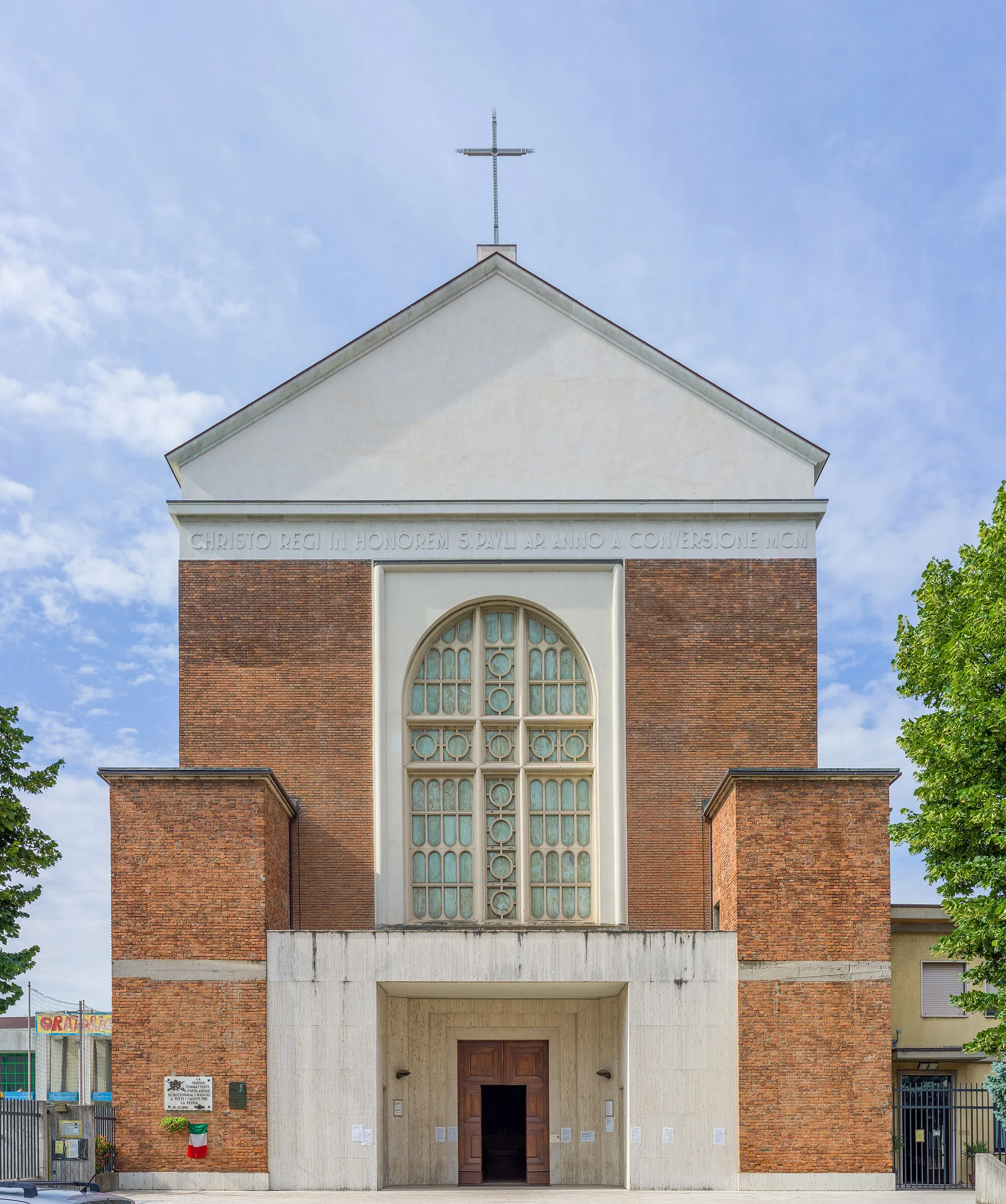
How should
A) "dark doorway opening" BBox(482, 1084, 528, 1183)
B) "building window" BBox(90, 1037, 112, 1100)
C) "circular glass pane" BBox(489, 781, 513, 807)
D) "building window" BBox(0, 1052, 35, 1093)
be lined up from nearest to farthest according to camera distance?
"dark doorway opening" BBox(482, 1084, 528, 1183) → "circular glass pane" BBox(489, 781, 513, 807) → "building window" BBox(90, 1037, 112, 1100) → "building window" BBox(0, 1052, 35, 1093)

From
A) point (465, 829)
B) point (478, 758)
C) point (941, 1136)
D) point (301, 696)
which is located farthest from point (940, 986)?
point (301, 696)

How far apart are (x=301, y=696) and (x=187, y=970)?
20.5 ft

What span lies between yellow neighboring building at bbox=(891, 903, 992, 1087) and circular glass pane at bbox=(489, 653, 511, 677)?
9145mm

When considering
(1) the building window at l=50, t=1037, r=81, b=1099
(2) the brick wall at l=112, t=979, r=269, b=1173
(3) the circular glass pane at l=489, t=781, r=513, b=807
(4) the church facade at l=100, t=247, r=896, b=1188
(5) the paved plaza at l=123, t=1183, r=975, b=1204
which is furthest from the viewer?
(1) the building window at l=50, t=1037, r=81, b=1099

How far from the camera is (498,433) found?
3089 cm

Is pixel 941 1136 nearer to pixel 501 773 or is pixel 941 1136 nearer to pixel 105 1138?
pixel 501 773

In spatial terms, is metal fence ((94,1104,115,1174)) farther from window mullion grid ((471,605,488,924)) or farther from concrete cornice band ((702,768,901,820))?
concrete cornice band ((702,768,901,820))

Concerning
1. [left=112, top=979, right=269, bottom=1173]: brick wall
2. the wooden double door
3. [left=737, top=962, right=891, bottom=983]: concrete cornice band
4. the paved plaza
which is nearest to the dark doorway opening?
the wooden double door

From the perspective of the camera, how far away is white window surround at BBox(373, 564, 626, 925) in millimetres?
29203

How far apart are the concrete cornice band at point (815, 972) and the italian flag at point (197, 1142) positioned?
9269mm

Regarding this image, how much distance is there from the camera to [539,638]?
3055 centimetres

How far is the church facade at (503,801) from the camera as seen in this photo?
2541 cm

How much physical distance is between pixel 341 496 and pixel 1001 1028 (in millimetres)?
15701

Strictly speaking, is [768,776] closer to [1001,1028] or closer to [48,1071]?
[1001,1028]
